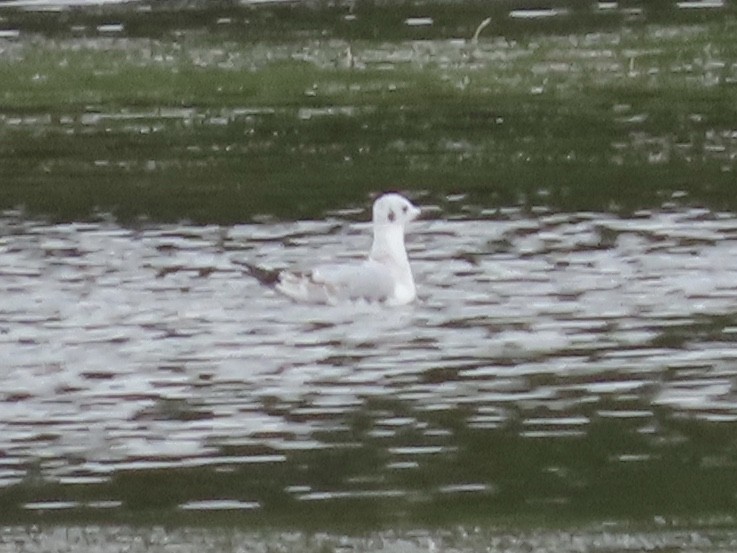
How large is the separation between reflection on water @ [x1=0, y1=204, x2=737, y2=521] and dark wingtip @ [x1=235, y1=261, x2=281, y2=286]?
6.3 inches

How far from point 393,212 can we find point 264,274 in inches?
40.3

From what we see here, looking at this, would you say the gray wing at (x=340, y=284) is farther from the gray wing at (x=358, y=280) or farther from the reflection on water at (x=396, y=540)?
the reflection on water at (x=396, y=540)

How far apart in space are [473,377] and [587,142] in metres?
8.93

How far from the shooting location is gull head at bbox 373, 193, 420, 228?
637 inches

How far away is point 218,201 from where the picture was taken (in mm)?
19938

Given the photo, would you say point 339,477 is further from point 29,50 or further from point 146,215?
point 29,50

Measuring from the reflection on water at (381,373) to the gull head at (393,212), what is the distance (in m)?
0.44

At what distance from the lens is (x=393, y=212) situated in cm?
1625

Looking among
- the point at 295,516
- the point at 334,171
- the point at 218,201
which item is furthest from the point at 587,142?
the point at 295,516

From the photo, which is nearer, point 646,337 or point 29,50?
point 646,337

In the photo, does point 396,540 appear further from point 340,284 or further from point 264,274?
point 264,274

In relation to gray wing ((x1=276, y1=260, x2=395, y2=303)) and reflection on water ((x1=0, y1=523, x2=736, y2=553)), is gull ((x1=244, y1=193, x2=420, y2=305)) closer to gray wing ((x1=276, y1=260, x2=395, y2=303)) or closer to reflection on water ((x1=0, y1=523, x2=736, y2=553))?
gray wing ((x1=276, y1=260, x2=395, y2=303))

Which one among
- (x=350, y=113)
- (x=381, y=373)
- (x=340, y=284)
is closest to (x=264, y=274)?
(x=340, y=284)

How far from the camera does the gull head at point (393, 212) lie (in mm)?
16188
